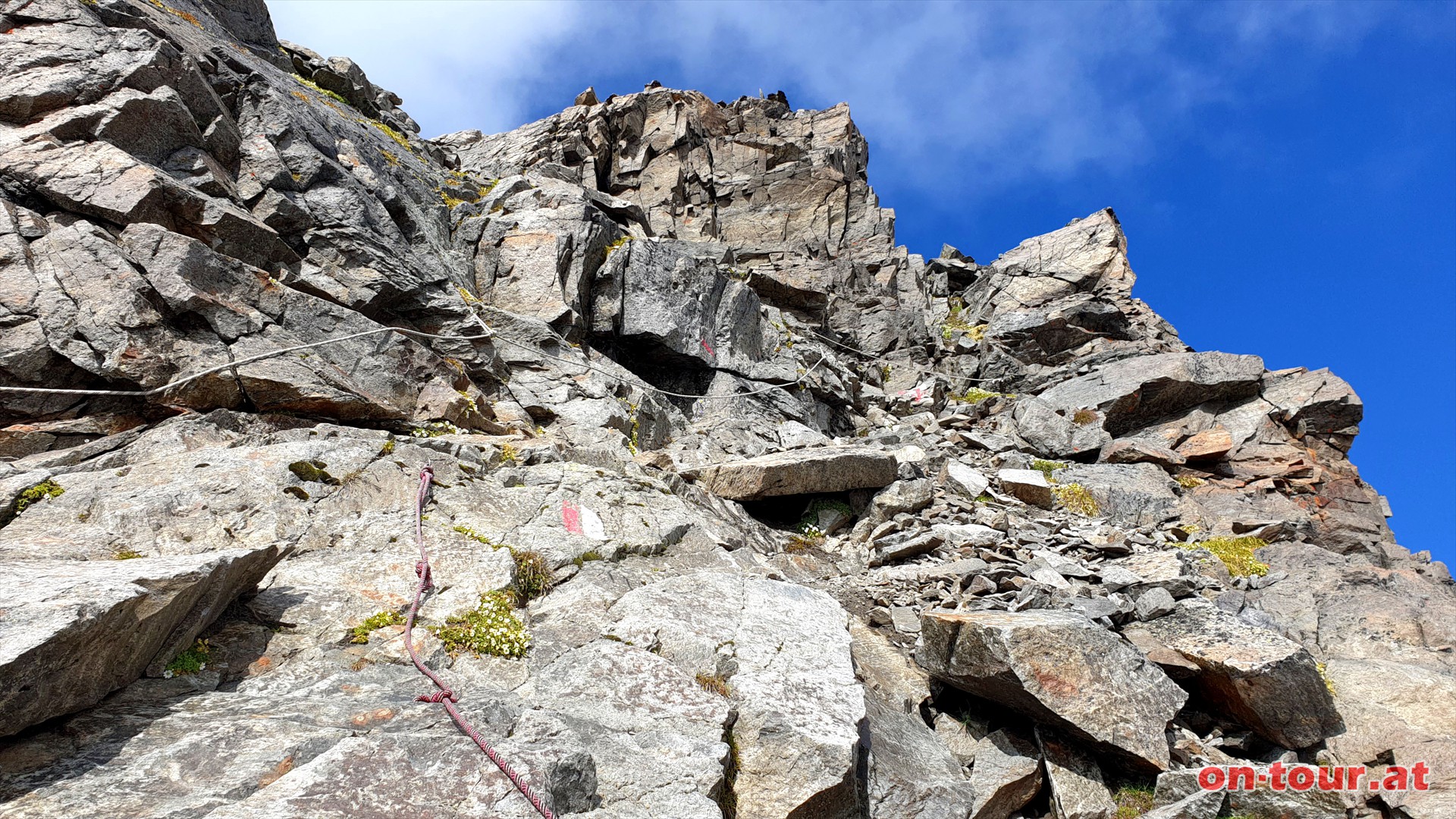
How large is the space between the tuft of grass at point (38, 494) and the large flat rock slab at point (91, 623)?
1.96 meters

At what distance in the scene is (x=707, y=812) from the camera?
536cm

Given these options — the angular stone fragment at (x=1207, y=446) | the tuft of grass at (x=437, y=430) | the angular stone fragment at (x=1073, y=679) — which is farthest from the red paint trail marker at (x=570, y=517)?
the angular stone fragment at (x=1207, y=446)

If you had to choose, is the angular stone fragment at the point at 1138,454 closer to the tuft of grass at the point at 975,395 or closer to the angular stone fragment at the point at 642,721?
the tuft of grass at the point at 975,395

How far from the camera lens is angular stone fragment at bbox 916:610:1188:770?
8008mm

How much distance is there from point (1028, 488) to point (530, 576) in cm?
1329

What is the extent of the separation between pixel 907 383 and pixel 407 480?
2532cm

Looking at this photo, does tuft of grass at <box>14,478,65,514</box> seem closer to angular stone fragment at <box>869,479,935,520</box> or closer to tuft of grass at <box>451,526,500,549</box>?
tuft of grass at <box>451,526,500,549</box>

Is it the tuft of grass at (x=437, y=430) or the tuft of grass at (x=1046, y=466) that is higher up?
the tuft of grass at (x=1046, y=466)

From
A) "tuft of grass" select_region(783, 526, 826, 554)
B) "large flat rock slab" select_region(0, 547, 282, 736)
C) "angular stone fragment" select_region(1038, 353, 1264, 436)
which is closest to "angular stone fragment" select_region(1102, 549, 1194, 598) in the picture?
"tuft of grass" select_region(783, 526, 826, 554)

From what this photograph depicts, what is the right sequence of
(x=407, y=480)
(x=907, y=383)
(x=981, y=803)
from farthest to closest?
(x=907, y=383) < (x=407, y=480) < (x=981, y=803)

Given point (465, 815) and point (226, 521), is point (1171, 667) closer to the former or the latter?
point (465, 815)

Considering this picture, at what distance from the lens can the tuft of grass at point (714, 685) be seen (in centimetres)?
702

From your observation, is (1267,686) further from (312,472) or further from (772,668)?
(312,472)

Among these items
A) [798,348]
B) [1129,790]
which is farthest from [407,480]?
[798,348]
